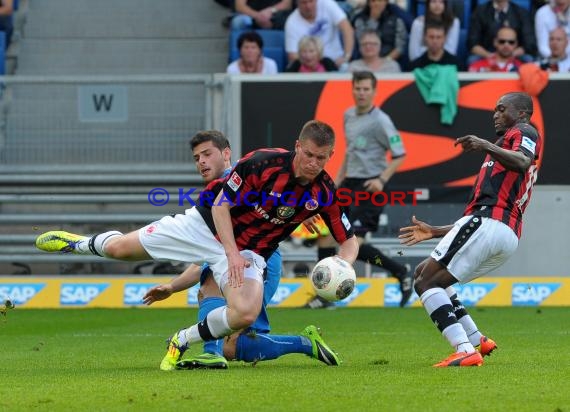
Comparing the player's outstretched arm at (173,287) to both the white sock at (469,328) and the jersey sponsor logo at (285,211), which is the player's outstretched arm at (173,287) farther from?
the white sock at (469,328)

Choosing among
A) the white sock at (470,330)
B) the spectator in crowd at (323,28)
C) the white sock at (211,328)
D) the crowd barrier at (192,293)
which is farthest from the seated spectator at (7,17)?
the white sock at (470,330)

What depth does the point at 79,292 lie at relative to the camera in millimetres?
16031

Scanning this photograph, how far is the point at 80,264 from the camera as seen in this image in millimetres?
17234

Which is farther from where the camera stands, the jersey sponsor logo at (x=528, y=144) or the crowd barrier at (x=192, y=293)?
the crowd barrier at (x=192, y=293)

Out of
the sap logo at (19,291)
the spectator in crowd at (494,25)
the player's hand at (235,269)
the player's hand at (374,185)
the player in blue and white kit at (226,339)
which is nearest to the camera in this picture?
the player's hand at (235,269)

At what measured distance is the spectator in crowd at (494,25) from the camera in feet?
57.6

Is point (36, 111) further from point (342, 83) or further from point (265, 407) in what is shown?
point (265, 407)

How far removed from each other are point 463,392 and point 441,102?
32.9 feet

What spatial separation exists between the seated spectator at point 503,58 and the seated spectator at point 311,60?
79.2 inches

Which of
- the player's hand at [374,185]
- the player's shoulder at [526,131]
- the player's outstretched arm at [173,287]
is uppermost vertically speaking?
the player's shoulder at [526,131]

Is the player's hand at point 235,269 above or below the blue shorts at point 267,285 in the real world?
above

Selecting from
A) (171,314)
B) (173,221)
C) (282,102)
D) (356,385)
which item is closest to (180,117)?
(282,102)

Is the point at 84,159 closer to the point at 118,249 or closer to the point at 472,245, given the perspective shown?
the point at 118,249

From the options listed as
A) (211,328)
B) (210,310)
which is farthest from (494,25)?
(211,328)
